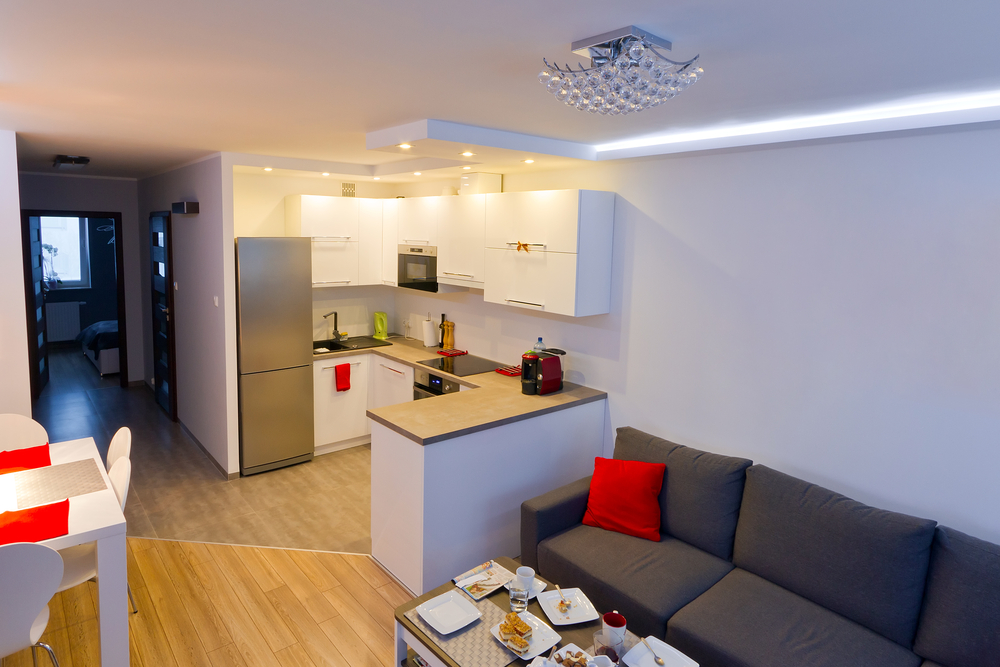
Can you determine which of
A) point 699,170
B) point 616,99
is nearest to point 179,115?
point 616,99

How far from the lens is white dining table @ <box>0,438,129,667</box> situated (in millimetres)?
2469

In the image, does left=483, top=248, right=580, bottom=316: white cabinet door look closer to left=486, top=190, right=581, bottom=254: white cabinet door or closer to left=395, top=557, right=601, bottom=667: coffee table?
left=486, top=190, right=581, bottom=254: white cabinet door

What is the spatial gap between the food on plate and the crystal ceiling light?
1871 mm

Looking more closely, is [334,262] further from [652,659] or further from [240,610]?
[652,659]

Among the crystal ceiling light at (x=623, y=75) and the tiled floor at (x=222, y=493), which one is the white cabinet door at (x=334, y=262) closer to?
the tiled floor at (x=222, y=493)

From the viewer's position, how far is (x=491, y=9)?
1.53m

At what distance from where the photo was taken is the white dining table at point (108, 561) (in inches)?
97.2

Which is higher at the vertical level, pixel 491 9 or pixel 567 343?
pixel 491 9

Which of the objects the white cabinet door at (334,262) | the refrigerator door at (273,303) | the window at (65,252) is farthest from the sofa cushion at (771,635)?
the window at (65,252)

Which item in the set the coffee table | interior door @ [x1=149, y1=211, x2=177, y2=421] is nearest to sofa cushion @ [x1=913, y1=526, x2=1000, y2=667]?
the coffee table

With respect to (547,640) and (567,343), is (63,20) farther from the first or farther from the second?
(567,343)

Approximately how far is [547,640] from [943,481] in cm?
188

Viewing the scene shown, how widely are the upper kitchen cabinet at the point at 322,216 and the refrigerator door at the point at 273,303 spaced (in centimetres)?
29

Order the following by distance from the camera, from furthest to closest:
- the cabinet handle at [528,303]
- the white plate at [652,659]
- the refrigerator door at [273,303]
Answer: the refrigerator door at [273,303] → the cabinet handle at [528,303] → the white plate at [652,659]
